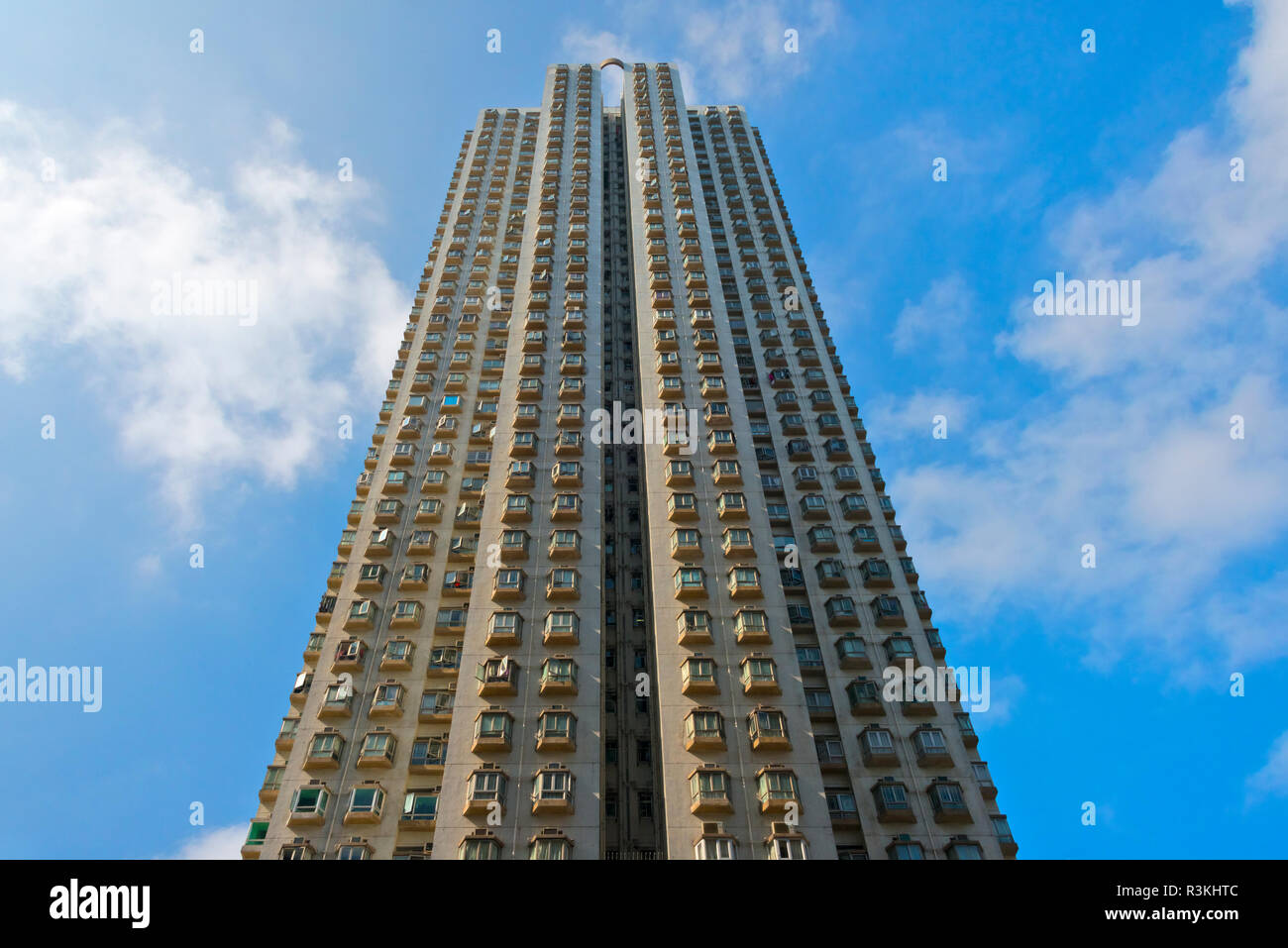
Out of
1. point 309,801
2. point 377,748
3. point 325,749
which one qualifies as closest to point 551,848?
point 377,748

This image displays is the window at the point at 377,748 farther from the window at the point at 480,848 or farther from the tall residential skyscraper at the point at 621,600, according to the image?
the window at the point at 480,848

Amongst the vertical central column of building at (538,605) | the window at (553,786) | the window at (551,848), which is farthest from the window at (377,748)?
the window at (551,848)

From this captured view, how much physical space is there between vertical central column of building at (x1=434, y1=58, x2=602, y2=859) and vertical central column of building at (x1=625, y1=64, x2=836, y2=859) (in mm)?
3458

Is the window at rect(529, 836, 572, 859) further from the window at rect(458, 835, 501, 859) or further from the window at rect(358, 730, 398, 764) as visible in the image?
the window at rect(358, 730, 398, 764)

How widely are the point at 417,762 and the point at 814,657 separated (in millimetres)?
19204

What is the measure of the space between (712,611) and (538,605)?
852 centimetres

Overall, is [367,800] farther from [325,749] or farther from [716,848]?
[716,848]

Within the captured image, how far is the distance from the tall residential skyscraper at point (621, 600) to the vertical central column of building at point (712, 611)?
123mm

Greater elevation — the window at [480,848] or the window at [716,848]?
the window at [480,848]

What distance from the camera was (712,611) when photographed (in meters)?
38.4

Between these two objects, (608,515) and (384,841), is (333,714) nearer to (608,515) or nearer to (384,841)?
(384,841)

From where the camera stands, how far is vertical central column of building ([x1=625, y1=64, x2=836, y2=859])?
31.0m

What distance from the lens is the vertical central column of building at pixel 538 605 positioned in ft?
102

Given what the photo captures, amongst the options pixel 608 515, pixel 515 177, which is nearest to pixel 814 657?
pixel 608 515
